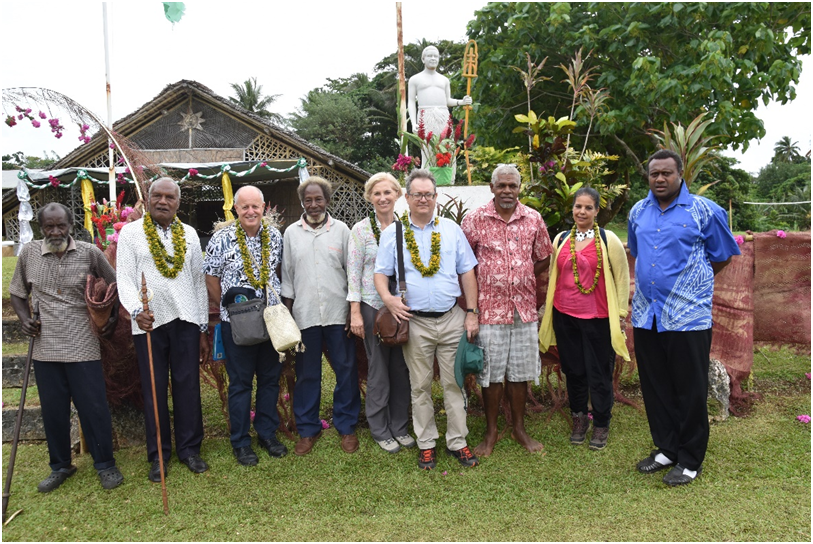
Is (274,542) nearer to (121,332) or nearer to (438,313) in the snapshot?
(438,313)

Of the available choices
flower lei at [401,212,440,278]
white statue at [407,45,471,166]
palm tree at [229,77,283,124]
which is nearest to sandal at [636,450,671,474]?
flower lei at [401,212,440,278]

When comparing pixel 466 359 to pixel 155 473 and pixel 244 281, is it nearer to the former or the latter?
pixel 244 281

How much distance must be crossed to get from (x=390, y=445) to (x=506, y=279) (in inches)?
61.5

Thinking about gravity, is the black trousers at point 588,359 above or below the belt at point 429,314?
below

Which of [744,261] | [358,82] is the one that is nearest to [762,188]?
[358,82]

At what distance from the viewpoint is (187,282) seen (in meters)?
3.87

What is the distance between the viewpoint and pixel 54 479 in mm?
3822

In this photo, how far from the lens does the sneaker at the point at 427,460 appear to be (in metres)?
3.95

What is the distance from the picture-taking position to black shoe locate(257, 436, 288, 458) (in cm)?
422

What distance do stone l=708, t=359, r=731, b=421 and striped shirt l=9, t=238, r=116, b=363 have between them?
485 centimetres

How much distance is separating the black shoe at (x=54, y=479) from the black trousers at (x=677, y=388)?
13.5 feet

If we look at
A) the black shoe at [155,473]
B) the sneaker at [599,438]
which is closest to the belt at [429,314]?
the sneaker at [599,438]

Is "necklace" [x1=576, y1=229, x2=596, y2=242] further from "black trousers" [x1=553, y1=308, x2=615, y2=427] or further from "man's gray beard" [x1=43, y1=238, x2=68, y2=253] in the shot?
A: "man's gray beard" [x1=43, y1=238, x2=68, y2=253]

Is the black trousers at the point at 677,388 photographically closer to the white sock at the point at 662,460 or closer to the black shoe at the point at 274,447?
the white sock at the point at 662,460
